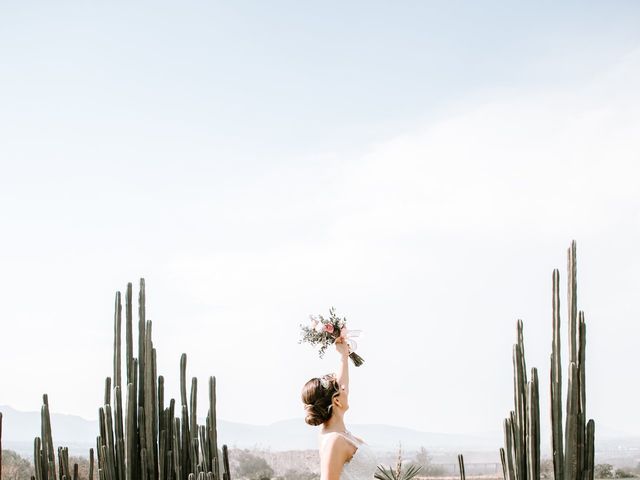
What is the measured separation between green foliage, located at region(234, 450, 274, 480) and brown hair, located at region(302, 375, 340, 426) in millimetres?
12794

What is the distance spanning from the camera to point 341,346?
5.39 m

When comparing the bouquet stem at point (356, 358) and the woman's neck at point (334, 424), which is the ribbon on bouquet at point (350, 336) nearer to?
the bouquet stem at point (356, 358)

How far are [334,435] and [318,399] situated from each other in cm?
21

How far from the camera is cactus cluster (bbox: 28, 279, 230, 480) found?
626 centimetres

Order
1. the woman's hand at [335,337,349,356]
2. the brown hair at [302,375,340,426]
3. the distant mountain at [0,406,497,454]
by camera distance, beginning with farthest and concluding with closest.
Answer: the distant mountain at [0,406,497,454], the woman's hand at [335,337,349,356], the brown hair at [302,375,340,426]

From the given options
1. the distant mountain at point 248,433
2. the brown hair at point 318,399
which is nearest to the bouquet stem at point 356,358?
the brown hair at point 318,399

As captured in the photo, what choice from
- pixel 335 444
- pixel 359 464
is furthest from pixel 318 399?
pixel 359 464

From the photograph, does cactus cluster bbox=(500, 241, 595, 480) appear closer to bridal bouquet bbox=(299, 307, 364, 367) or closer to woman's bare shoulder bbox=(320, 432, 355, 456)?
bridal bouquet bbox=(299, 307, 364, 367)

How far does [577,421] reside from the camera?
5.05 metres

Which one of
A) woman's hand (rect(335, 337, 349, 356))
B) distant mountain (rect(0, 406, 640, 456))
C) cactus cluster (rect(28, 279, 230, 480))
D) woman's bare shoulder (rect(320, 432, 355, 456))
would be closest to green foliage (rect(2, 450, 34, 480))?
cactus cluster (rect(28, 279, 230, 480))

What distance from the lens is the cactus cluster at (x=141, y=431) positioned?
626cm

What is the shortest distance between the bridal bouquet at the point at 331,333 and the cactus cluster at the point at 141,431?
136 centimetres

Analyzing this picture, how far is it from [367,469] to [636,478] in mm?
14317

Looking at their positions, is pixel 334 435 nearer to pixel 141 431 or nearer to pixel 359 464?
pixel 359 464
